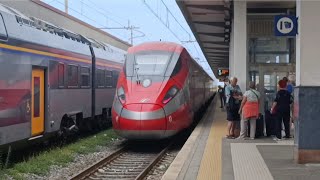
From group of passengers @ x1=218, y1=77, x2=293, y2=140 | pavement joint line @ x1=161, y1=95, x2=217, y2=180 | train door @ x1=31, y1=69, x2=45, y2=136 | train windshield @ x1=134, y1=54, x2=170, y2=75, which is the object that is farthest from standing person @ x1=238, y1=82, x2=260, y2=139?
train door @ x1=31, y1=69, x2=45, y2=136

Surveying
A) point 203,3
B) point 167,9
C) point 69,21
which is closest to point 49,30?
point 203,3

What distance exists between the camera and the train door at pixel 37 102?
12.0 meters

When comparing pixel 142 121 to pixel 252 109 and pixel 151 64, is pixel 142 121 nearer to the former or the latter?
pixel 151 64

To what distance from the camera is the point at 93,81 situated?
58.0ft

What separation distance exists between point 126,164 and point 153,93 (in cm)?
231

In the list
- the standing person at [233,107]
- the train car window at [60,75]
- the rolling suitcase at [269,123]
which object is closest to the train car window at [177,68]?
the standing person at [233,107]

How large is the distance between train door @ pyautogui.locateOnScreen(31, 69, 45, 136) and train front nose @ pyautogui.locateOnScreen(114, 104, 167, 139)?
2138 millimetres

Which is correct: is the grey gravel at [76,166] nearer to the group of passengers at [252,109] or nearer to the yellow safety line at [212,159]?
the yellow safety line at [212,159]

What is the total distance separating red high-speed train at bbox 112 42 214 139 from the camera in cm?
1348

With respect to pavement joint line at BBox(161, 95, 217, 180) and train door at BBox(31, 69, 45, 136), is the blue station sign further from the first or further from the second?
train door at BBox(31, 69, 45, 136)

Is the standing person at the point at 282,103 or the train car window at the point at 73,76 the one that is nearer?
the standing person at the point at 282,103

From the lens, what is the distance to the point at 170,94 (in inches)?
560

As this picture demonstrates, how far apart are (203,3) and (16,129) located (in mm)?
12213

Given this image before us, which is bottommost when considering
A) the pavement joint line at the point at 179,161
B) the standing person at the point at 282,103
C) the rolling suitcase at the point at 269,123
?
the pavement joint line at the point at 179,161
